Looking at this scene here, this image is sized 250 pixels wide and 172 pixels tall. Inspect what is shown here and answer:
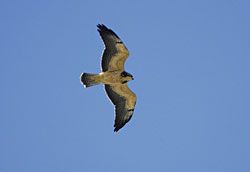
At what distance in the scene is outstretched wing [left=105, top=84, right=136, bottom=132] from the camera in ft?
97.1

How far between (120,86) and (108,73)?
0.98m

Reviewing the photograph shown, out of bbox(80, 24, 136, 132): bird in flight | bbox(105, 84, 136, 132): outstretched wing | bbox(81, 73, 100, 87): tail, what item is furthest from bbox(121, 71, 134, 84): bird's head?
bbox(81, 73, 100, 87): tail

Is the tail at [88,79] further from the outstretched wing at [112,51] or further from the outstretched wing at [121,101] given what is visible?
the outstretched wing at [121,101]

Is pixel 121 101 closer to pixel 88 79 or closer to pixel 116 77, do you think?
pixel 116 77

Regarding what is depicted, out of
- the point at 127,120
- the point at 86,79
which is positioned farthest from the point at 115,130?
the point at 86,79

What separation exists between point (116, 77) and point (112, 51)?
1.08 metres

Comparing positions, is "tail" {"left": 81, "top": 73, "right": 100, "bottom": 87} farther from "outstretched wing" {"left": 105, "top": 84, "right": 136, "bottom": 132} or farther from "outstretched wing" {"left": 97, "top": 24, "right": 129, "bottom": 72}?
"outstretched wing" {"left": 105, "top": 84, "right": 136, "bottom": 132}

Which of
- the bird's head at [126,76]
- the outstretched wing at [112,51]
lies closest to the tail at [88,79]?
the outstretched wing at [112,51]

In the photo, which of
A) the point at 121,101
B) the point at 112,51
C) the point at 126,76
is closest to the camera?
the point at 112,51

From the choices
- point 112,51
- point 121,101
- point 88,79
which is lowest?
point 121,101

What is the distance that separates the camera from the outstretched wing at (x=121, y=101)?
29609 millimetres

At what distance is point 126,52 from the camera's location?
28.6 meters

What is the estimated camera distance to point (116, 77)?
29.0 m

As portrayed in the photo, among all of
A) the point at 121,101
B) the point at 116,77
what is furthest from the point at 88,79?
the point at 121,101
